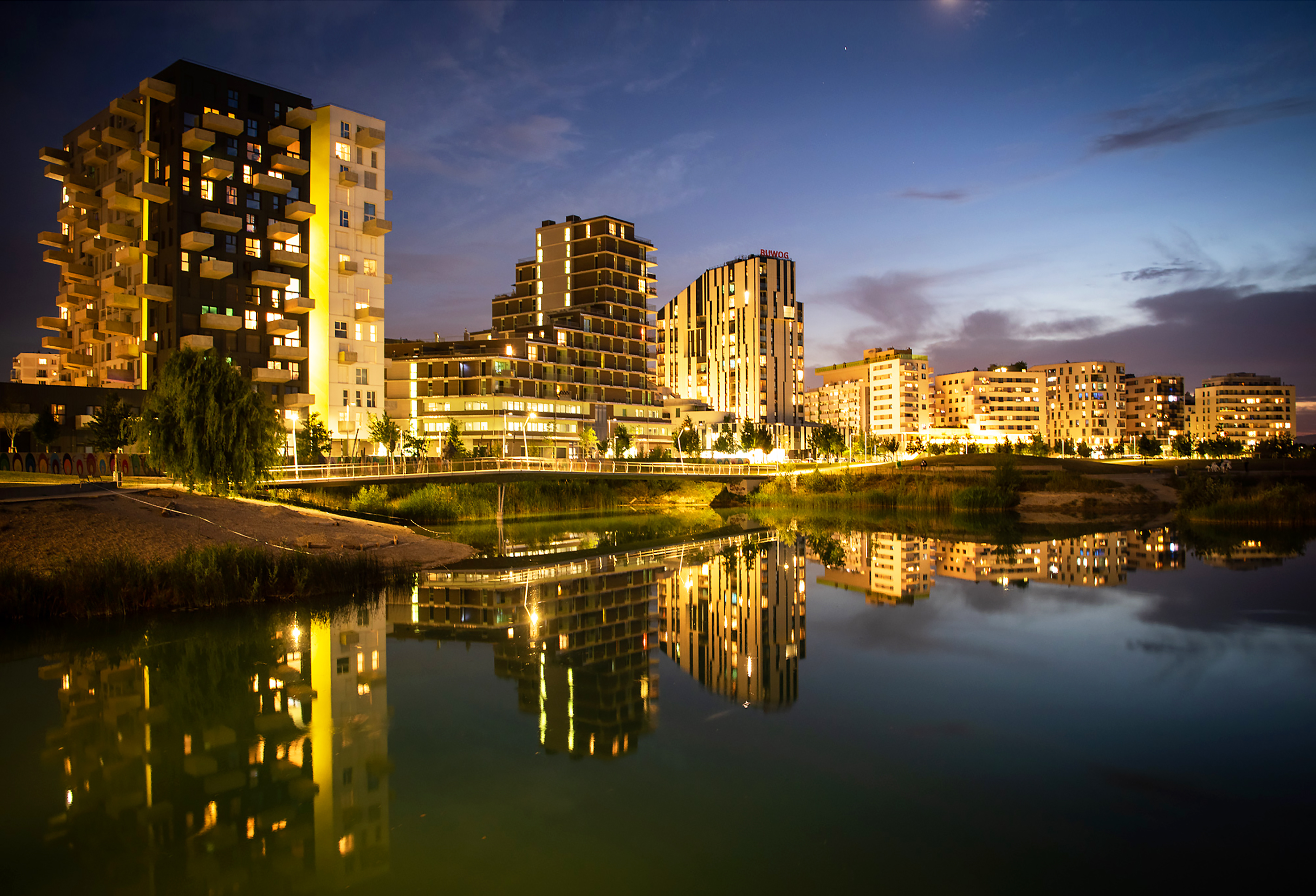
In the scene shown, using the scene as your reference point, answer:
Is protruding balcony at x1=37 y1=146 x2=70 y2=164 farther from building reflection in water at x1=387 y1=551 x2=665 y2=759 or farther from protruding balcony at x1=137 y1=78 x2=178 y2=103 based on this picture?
building reflection in water at x1=387 y1=551 x2=665 y2=759

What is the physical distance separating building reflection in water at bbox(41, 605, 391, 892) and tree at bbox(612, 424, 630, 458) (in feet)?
270

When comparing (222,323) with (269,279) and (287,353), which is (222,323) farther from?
(287,353)

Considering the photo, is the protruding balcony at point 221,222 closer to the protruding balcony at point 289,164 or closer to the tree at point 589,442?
the protruding balcony at point 289,164

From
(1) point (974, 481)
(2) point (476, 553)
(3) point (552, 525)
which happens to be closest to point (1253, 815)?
(2) point (476, 553)

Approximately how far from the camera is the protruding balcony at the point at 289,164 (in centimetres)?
7325

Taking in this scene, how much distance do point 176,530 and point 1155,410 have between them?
21527cm

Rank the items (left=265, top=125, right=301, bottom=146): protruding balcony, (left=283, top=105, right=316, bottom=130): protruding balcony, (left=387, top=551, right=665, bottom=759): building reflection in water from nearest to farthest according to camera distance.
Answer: (left=387, top=551, right=665, bottom=759): building reflection in water < (left=265, top=125, right=301, bottom=146): protruding balcony < (left=283, top=105, right=316, bottom=130): protruding balcony

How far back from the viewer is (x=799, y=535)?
46.1 meters

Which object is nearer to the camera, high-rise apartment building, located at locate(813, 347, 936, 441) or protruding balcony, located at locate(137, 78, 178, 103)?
protruding balcony, located at locate(137, 78, 178, 103)

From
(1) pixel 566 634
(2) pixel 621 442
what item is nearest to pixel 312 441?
(2) pixel 621 442

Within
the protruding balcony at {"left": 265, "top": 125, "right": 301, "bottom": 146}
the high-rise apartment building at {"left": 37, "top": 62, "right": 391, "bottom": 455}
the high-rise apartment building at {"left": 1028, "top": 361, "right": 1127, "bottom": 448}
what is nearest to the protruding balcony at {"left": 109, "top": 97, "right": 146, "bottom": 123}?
the high-rise apartment building at {"left": 37, "top": 62, "right": 391, "bottom": 455}

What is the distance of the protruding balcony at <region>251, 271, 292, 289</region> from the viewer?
71938mm

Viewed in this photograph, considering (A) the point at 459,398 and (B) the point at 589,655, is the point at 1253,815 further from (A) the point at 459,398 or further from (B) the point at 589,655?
(A) the point at 459,398

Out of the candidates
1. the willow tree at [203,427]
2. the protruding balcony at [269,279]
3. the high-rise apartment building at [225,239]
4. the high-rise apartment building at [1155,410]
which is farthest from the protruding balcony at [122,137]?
the high-rise apartment building at [1155,410]
